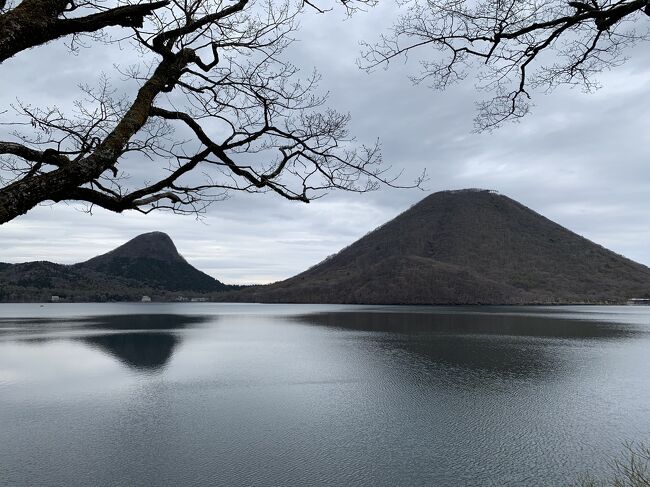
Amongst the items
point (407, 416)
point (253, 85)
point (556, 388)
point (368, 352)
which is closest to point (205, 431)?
point (407, 416)

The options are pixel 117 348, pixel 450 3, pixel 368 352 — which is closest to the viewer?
pixel 450 3

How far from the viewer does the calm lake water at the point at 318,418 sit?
13.2 m

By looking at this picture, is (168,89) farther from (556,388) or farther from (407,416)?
(556,388)

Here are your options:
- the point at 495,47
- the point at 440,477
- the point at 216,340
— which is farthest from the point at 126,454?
the point at 216,340

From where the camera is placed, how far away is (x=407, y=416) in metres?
19.2

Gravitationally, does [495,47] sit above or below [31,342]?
above

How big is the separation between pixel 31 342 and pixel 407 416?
44.9 metres

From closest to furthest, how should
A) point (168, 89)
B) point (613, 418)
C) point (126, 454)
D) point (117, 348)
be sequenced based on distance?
1. point (168, 89)
2. point (126, 454)
3. point (613, 418)
4. point (117, 348)

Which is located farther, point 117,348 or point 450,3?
point 117,348

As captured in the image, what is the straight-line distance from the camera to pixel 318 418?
18.5 metres

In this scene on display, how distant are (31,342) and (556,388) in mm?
48780

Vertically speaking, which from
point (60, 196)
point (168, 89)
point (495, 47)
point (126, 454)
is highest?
point (495, 47)

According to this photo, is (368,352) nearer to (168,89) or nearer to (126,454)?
(126,454)

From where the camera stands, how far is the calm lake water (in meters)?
13.2
